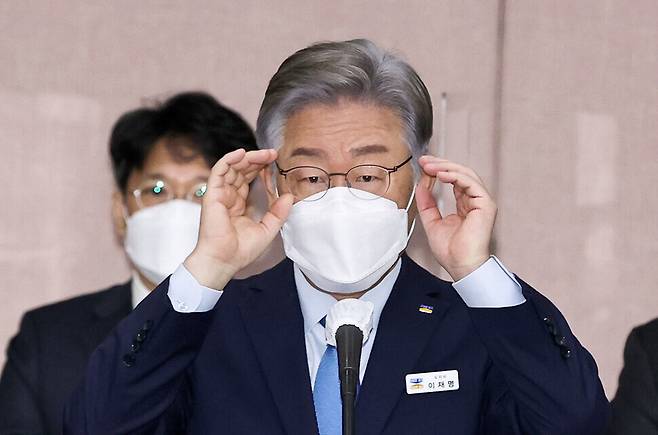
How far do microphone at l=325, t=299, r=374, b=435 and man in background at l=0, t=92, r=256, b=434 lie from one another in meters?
1.62

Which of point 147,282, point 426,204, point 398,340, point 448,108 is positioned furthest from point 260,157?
point 448,108

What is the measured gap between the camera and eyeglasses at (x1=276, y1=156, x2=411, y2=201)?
2.37 metres

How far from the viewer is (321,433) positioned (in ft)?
7.21

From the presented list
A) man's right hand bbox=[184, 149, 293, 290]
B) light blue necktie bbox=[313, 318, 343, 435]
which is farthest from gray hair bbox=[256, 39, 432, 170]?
light blue necktie bbox=[313, 318, 343, 435]

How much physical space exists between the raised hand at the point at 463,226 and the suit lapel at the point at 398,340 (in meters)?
0.19

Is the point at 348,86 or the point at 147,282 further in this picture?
the point at 147,282

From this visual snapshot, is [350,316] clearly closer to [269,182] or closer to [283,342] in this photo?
[283,342]

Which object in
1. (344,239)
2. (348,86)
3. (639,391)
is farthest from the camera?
(639,391)

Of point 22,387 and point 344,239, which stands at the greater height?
point 344,239

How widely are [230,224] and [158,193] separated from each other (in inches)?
49.7

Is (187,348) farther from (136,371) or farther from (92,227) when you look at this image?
(92,227)

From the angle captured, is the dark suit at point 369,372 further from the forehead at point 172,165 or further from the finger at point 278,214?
the forehead at point 172,165

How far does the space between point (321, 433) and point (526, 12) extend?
7.51 ft

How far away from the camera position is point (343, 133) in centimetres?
241
